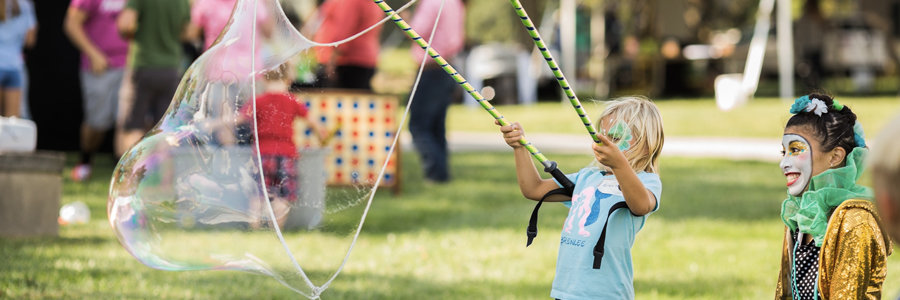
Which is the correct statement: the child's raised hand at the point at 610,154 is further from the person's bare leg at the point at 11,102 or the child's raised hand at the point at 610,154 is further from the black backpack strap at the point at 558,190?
the person's bare leg at the point at 11,102

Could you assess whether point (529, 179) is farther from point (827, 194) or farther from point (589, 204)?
point (827, 194)

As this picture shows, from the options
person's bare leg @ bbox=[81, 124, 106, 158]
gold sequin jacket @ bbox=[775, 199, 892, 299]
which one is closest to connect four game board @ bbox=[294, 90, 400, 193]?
person's bare leg @ bbox=[81, 124, 106, 158]

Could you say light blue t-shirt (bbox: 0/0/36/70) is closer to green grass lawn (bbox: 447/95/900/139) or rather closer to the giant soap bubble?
the giant soap bubble

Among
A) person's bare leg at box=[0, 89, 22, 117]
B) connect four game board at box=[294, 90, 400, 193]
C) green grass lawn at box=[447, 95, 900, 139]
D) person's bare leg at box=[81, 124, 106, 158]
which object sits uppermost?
person's bare leg at box=[0, 89, 22, 117]

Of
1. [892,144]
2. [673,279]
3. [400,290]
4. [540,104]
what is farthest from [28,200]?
[540,104]

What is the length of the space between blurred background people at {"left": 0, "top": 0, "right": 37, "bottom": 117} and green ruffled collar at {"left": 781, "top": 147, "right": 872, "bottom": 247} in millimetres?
5581

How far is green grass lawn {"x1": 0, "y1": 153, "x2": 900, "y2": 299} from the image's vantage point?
479cm

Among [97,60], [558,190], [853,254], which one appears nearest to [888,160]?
[853,254]

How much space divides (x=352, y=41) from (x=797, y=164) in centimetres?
549

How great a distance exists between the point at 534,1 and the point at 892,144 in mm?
19417

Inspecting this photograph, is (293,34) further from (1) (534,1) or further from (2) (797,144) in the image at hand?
(1) (534,1)

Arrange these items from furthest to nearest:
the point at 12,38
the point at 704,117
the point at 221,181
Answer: the point at 704,117 → the point at 12,38 → the point at 221,181

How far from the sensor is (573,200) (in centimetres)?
325

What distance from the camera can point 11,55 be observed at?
282 inches
